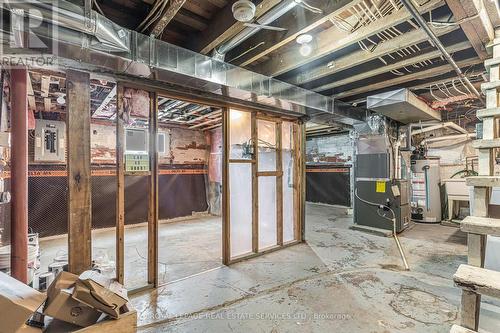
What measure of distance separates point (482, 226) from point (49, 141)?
601 centimetres

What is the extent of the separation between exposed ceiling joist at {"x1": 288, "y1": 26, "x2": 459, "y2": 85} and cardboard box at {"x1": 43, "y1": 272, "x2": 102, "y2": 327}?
10.6 feet

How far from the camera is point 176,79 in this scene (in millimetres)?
2338

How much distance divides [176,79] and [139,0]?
643 millimetres

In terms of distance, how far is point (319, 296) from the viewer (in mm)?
2416

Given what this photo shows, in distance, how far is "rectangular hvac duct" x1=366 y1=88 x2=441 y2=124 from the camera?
3535 mm

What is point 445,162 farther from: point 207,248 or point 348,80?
point 207,248

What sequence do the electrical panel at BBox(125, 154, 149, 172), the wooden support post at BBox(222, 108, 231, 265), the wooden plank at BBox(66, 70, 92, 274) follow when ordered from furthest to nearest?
1. the wooden support post at BBox(222, 108, 231, 265)
2. the electrical panel at BBox(125, 154, 149, 172)
3. the wooden plank at BBox(66, 70, 92, 274)

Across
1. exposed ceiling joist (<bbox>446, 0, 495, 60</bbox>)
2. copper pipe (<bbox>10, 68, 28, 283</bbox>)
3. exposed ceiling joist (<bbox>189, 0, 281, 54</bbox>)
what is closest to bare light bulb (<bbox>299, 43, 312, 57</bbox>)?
exposed ceiling joist (<bbox>189, 0, 281, 54</bbox>)

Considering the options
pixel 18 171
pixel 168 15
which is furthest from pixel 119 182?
pixel 168 15

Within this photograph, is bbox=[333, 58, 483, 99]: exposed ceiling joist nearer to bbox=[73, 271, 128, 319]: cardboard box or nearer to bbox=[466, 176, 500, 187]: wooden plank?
bbox=[466, 176, 500, 187]: wooden plank

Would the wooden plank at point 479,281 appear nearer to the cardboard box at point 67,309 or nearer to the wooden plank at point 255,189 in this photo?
the cardboard box at point 67,309

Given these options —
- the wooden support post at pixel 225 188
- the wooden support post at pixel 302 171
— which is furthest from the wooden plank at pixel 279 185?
the wooden support post at pixel 225 188

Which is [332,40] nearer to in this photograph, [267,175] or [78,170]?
[267,175]

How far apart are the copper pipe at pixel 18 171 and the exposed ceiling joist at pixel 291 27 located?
1961mm
